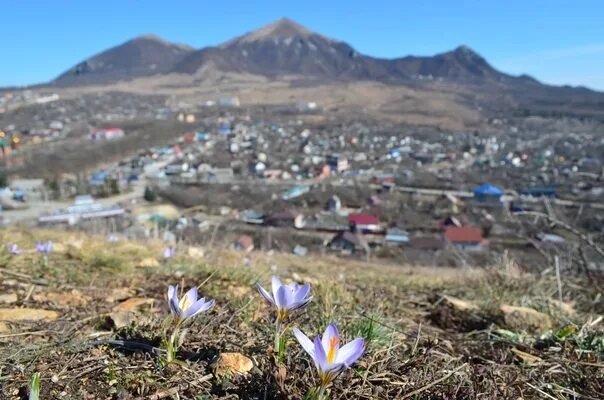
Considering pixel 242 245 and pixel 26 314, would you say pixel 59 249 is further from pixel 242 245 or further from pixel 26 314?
pixel 242 245

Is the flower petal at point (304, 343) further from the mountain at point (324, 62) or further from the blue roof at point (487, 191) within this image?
the mountain at point (324, 62)

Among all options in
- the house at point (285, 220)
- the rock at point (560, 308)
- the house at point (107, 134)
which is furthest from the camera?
the house at point (107, 134)

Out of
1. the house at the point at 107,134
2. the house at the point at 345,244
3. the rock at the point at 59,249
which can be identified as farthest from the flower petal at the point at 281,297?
the house at the point at 107,134

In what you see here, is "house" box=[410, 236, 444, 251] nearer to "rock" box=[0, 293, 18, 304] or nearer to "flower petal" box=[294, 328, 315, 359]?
"rock" box=[0, 293, 18, 304]

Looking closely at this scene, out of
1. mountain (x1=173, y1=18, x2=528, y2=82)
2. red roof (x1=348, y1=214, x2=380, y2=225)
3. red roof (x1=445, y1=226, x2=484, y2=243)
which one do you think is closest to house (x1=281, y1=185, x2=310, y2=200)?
red roof (x1=348, y1=214, x2=380, y2=225)

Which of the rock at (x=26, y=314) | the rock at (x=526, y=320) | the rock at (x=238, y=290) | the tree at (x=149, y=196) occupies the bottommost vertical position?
the tree at (x=149, y=196)

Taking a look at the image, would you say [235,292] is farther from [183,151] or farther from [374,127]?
[374,127]
